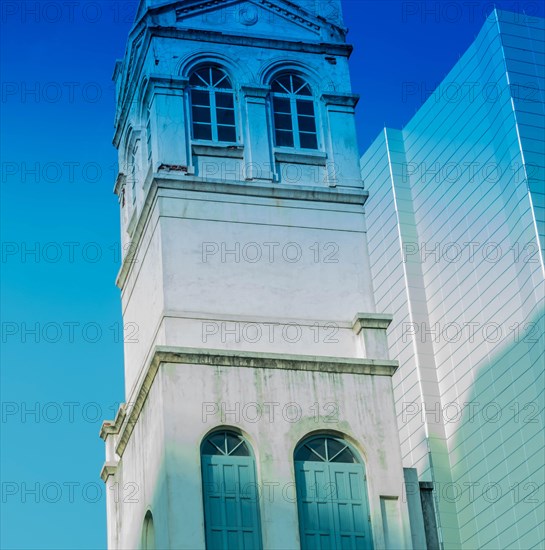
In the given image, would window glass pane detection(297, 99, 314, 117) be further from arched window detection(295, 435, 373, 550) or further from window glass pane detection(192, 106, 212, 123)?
arched window detection(295, 435, 373, 550)

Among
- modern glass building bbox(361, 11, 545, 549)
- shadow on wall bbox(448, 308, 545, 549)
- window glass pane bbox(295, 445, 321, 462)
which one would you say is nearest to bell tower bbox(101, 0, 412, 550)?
window glass pane bbox(295, 445, 321, 462)

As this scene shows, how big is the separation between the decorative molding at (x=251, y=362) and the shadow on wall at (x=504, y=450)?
199ft

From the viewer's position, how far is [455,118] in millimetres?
110812

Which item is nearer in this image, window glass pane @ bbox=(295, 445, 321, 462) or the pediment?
window glass pane @ bbox=(295, 445, 321, 462)

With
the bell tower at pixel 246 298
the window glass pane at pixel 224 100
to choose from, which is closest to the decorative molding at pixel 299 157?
the bell tower at pixel 246 298

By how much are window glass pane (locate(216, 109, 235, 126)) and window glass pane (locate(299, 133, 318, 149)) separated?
1.78 metres

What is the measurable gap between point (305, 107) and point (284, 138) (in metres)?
1.27

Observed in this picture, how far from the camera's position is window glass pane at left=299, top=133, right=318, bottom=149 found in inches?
1447

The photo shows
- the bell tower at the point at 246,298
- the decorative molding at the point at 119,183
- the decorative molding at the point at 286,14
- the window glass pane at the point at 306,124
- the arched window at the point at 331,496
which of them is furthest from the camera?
the decorative molding at the point at 119,183

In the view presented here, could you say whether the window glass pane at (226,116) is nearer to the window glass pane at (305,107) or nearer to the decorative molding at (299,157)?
the decorative molding at (299,157)

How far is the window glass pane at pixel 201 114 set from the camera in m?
36.5

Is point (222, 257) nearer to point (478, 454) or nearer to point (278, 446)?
point (278, 446)

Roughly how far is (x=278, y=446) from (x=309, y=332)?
3.27m

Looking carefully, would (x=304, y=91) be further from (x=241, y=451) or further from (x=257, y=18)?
(x=241, y=451)
